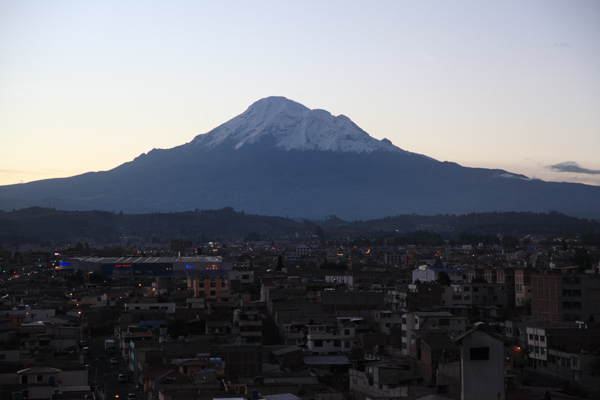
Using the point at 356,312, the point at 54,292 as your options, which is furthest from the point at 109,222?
the point at 356,312

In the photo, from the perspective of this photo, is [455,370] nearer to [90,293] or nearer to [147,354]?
[147,354]

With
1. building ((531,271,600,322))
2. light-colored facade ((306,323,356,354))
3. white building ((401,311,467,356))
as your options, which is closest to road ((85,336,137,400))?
light-colored facade ((306,323,356,354))

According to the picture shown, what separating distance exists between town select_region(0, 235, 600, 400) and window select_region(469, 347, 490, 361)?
1 centimetres

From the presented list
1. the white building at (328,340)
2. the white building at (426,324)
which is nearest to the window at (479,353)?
the white building at (426,324)

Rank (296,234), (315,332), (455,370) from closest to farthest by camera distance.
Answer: (455,370)
(315,332)
(296,234)

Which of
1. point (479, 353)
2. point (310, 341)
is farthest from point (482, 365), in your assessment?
point (310, 341)

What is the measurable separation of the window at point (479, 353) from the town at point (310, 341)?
0.01 metres

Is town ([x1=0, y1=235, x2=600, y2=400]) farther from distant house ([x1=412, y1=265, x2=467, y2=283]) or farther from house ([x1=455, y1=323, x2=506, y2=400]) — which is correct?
distant house ([x1=412, y1=265, x2=467, y2=283])

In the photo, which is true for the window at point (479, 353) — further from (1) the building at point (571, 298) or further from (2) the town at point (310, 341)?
(1) the building at point (571, 298)

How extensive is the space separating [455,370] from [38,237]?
15639cm

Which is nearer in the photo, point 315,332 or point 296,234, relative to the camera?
point 315,332

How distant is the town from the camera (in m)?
19.9

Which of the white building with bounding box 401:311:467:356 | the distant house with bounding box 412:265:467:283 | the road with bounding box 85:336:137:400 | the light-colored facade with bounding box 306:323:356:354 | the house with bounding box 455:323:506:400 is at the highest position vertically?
the house with bounding box 455:323:506:400

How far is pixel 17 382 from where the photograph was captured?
67.2 feet
